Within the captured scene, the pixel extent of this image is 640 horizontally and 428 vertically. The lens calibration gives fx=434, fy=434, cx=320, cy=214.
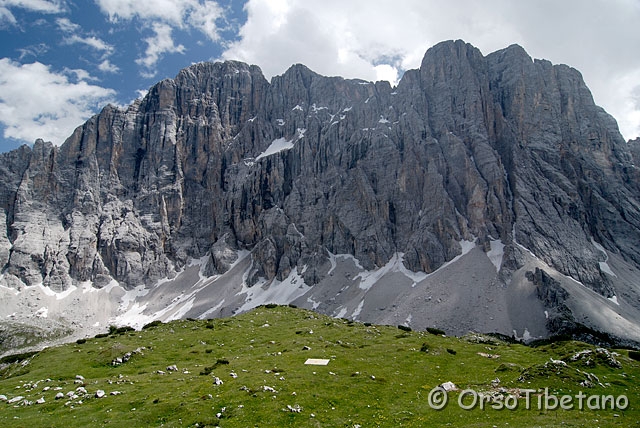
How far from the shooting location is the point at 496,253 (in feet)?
544

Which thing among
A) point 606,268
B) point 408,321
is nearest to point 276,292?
point 408,321

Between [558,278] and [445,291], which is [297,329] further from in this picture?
[558,278]

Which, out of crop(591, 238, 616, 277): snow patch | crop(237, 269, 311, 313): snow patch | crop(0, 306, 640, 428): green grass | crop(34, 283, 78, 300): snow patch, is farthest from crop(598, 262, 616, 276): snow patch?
crop(34, 283, 78, 300): snow patch

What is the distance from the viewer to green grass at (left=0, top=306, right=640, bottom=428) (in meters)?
26.7

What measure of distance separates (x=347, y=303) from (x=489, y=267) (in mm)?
53716

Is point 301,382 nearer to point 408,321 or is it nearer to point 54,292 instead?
point 408,321

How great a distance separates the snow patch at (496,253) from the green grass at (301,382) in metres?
112

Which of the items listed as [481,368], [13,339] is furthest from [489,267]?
[13,339]

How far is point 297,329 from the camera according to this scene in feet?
209

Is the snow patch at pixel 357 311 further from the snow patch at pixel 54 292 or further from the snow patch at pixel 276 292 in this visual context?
the snow patch at pixel 54 292

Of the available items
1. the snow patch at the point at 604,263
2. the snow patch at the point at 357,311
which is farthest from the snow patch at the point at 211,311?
the snow patch at the point at 604,263

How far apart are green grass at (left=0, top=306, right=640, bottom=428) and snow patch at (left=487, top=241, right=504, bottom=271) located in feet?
369

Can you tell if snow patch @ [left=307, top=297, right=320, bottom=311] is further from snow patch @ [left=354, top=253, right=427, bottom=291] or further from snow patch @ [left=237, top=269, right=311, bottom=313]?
snow patch @ [left=354, top=253, right=427, bottom=291]

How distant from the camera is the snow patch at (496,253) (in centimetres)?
16049
